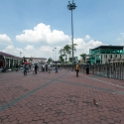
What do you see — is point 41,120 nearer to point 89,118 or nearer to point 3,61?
point 89,118

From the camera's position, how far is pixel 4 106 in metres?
3.70

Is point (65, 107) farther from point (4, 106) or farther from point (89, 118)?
point (4, 106)

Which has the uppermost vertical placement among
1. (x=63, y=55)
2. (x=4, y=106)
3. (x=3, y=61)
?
(x=63, y=55)

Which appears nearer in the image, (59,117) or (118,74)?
(59,117)

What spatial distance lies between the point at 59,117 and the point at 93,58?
6956cm

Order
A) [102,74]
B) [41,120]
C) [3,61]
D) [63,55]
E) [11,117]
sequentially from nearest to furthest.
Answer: [41,120], [11,117], [102,74], [3,61], [63,55]

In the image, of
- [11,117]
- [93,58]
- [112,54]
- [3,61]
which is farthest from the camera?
[93,58]

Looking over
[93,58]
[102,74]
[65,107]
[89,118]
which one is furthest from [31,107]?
[93,58]

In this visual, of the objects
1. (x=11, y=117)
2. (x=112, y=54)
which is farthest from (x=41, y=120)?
(x=112, y=54)

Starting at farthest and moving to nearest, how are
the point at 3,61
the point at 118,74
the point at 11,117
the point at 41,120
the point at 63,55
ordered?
the point at 63,55 < the point at 3,61 < the point at 118,74 < the point at 11,117 < the point at 41,120

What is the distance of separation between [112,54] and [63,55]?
29510 mm

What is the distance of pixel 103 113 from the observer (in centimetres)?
304

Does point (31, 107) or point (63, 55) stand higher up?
→ point (63, 55)

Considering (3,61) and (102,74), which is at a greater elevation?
(3,61)
